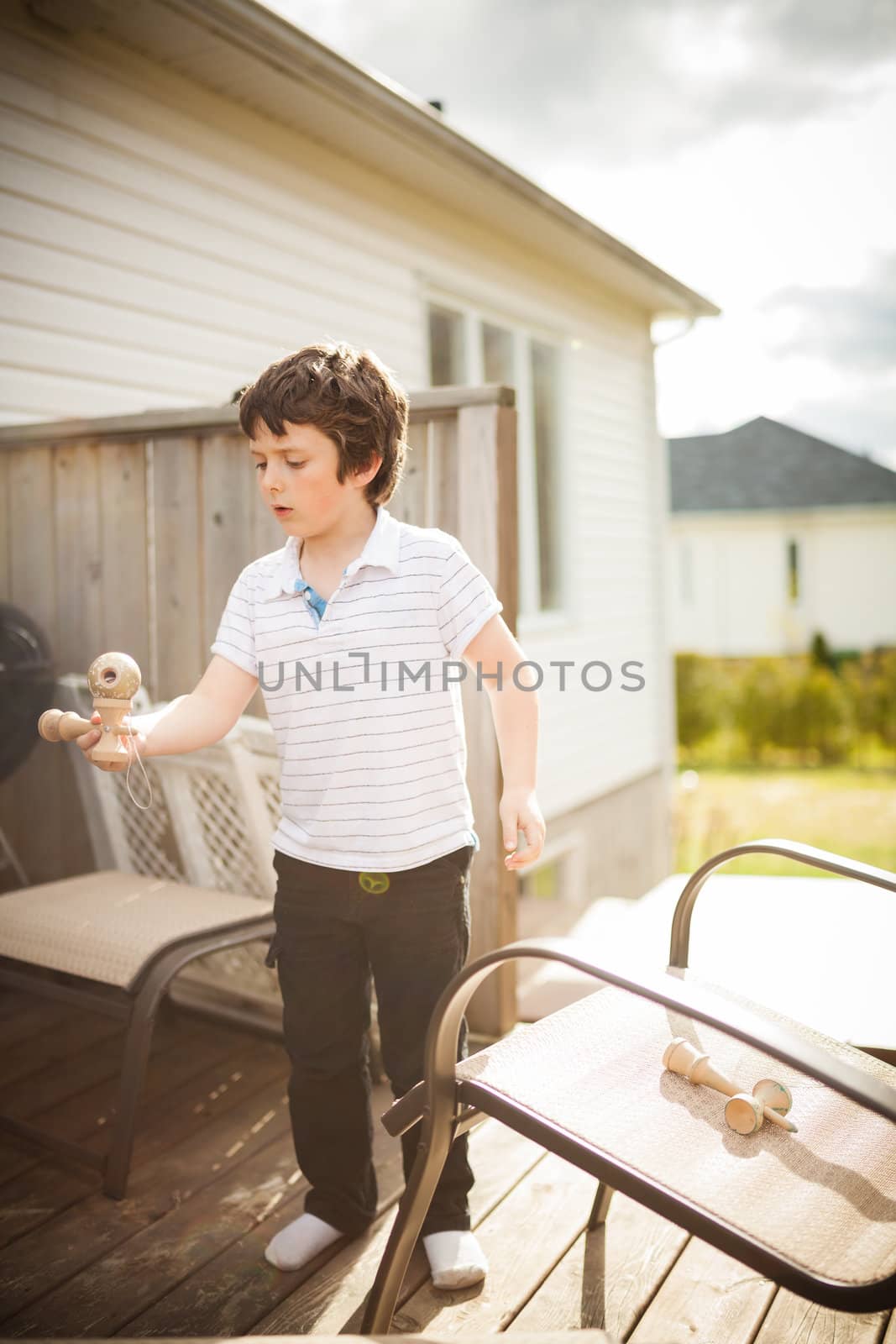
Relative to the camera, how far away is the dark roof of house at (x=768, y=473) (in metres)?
25.0

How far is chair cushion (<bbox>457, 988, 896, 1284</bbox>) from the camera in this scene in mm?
1326

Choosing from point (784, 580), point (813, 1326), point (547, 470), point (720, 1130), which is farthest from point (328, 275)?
point (784, 580)

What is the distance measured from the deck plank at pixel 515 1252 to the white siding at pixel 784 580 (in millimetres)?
22524

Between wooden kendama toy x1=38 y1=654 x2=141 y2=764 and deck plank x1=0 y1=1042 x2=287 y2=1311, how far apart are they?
104cm

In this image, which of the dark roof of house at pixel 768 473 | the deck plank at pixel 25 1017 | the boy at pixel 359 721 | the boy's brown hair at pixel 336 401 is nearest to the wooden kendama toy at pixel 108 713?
the boy at pixel 359 721

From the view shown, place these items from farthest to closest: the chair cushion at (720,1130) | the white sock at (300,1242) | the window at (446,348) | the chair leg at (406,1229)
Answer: the window at (446,348) < the white sock at (300,1242) < the chair leg at (406,1229) < the chair cushion at (720,1130)

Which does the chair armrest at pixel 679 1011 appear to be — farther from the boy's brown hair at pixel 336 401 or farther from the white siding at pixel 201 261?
the white siding at pixel 201 261

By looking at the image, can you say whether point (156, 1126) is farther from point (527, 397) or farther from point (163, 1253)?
point (527, 397)

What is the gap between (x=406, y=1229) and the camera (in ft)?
5.04

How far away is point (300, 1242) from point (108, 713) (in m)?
1.08

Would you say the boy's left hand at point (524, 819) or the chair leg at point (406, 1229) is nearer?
the chair leg at point (406, 1229)

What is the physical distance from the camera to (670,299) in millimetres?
8086

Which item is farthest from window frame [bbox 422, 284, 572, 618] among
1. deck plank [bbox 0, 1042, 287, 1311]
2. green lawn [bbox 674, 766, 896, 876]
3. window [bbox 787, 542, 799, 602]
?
window [bbox 787, 542, 799, 602]

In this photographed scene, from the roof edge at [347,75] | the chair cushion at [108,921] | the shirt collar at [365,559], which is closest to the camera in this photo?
the shirt collar at [365,559]
